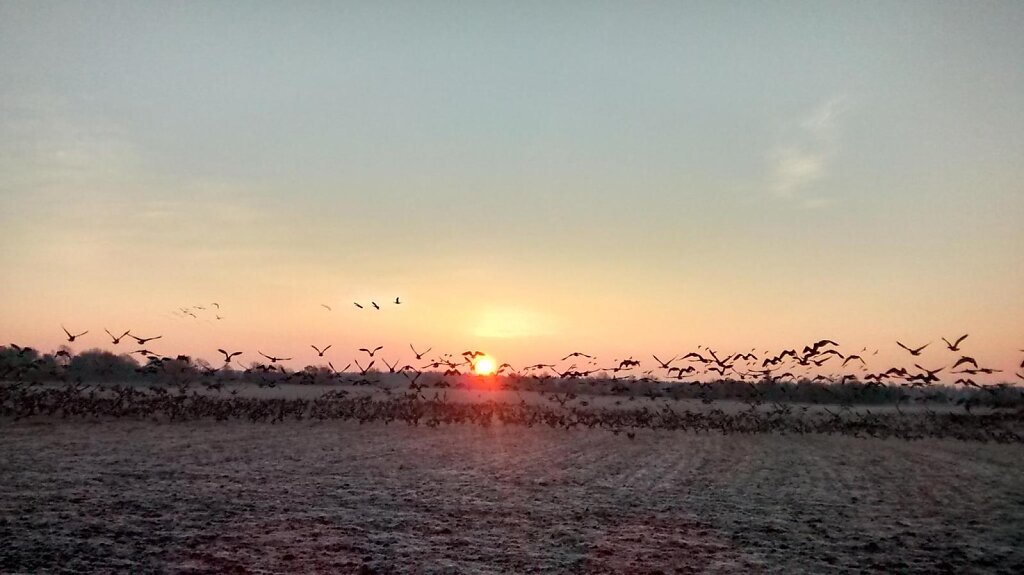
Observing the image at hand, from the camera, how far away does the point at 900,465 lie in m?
24.7

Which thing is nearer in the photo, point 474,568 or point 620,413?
point 474,568

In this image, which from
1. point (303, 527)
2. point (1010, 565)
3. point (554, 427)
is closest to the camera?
point (1010, 565)

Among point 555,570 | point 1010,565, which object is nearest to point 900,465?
point 1010,565

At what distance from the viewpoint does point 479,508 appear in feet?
48.4

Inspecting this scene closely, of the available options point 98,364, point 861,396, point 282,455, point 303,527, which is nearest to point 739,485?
point 303,527

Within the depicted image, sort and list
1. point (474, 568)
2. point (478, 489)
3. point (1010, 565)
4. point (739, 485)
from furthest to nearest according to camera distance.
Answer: point (739, 485), point (478, 489), point (1010, 565), point (474, 568)

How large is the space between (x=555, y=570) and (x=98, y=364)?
284ft

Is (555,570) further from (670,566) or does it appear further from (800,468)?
(800,468)

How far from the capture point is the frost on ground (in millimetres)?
11008

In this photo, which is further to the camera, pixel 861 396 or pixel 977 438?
pixel 861 396

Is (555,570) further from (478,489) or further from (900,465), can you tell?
(900,465)

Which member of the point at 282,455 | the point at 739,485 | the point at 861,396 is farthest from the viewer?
the point at 861,396

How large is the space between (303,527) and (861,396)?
262ft

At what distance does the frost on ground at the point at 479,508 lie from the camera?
36.1 feet
